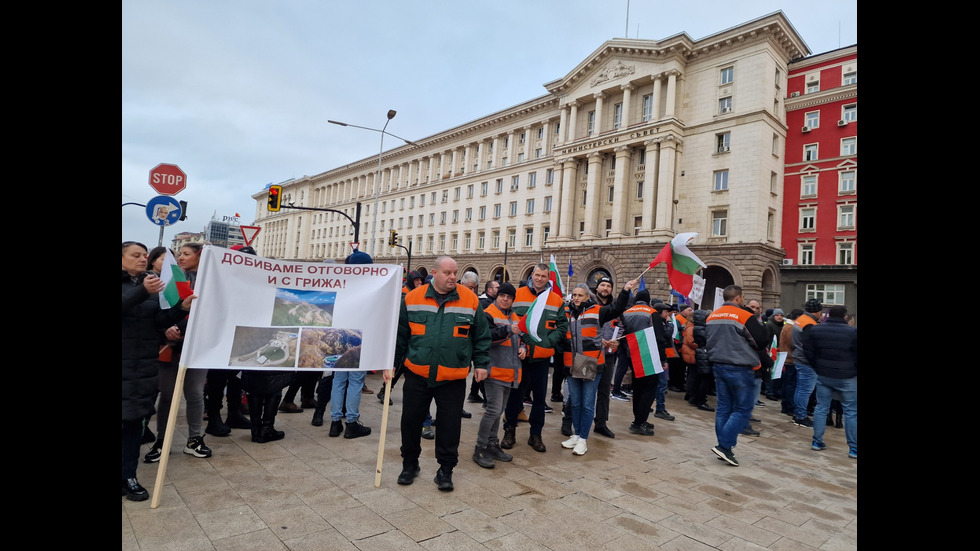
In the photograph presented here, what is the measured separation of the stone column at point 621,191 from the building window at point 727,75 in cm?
776

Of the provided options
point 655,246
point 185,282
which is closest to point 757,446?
point 185,282

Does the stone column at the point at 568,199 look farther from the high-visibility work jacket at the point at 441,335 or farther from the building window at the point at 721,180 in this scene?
the high-visibility work jacket at the point at 441,335

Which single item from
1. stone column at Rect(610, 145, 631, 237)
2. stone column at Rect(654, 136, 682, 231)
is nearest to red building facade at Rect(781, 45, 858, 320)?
stone column at Rect(654, 136, 682, 231)

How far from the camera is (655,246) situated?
1328 inches

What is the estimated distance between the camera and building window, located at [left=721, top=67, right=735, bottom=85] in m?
33.7

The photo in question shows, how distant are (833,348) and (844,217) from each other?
103 feet

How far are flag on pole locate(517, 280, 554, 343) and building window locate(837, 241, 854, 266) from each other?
33.5 meters

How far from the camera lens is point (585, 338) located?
20.0 feet

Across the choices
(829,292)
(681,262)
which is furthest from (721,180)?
(681,262)

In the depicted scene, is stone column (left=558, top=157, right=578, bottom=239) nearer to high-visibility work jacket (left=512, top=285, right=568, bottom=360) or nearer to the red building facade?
the red building facade

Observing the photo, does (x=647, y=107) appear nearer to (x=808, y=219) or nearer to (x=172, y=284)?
(x=808, y=219)
